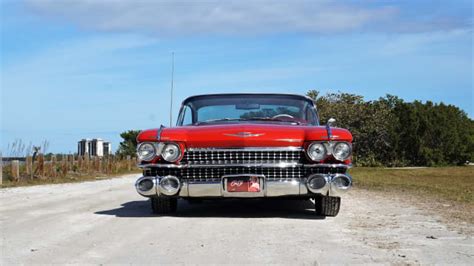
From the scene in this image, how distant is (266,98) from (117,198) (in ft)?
11.1

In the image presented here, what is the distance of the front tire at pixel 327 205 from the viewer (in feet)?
23.1

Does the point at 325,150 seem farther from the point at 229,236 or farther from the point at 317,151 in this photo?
the point at 229,236

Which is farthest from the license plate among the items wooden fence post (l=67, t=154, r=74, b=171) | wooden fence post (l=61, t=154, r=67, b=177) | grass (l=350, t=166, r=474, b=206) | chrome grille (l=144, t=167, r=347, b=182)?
wooden fence post (l=67, t=154, r=74, b=171)

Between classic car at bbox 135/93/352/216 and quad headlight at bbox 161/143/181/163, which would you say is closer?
classic car at bbox 135/93/352/216

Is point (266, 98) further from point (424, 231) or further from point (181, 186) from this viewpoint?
point (424, 231)

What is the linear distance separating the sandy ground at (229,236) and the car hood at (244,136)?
838mm

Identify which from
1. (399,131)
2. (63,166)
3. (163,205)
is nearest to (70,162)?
(63,166)

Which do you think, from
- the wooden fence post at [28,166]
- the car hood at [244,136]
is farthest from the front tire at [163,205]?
the wooden fence post at [28,166]

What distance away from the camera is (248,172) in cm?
664

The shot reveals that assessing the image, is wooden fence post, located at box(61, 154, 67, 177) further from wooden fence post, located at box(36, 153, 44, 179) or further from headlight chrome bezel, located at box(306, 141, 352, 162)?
headlight chrome bezel, located at box(306, 141, 352, 162)

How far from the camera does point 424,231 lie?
620cm

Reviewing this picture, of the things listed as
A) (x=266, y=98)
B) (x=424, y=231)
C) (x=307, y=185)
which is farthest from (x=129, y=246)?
(x=266, y=98)

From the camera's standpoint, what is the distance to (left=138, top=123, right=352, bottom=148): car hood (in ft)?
21.8

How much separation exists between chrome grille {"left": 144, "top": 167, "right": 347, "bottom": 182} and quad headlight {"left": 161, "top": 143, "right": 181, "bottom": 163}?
12cm
